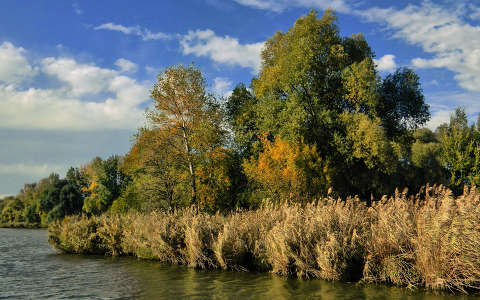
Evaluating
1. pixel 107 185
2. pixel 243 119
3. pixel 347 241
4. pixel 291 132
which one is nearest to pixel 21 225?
pixel 107 185

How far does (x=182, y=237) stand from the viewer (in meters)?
19.2

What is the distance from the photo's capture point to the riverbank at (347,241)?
38.1 ft

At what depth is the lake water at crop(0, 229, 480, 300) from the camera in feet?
40.0

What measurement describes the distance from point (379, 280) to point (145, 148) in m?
25.0

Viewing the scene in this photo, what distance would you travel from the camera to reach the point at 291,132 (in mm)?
33312

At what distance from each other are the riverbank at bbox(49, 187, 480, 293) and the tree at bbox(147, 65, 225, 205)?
1350cm

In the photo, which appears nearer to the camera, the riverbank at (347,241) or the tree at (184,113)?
the riverbank at (347,241)

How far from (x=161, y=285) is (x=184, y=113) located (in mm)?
21716

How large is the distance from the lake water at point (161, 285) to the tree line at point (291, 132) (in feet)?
45.5

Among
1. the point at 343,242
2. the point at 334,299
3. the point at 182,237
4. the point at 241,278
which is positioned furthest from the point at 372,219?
the point at 182,237

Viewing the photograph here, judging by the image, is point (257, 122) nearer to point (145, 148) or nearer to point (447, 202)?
point (145, 148)

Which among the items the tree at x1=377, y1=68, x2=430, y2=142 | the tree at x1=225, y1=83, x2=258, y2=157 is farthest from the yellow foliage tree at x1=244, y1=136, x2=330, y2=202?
the tree at x1=377, y1=68, x2=430, y2=142

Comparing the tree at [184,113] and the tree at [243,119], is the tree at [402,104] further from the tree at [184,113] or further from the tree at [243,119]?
the tree at [184,113]

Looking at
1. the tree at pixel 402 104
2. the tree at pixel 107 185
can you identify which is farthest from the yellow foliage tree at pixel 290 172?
the tree at pixel 107 185
